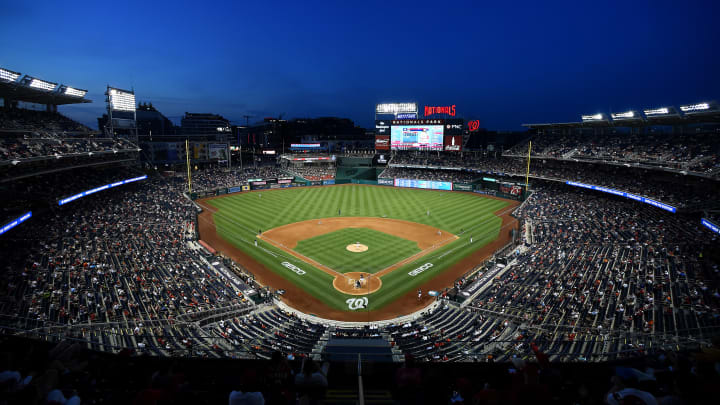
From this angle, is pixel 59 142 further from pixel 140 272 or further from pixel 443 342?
pixel 443 342

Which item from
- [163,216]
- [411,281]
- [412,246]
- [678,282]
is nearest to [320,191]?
[163,216]

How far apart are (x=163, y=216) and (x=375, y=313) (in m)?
27.2

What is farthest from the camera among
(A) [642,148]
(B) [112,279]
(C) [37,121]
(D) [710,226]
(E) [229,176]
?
(E) [229,176]

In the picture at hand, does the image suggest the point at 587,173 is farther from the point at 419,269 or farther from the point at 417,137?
the point at 419,269

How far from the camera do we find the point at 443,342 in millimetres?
15391

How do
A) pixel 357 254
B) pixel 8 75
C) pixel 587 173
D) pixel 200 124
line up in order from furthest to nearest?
pixel 200 124 < pixel 587 173 < pixel 8 75 < pixel 357 254

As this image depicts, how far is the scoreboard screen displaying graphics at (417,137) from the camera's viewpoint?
206ft

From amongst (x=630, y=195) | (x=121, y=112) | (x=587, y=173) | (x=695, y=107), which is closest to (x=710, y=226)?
(x=630, y=195)

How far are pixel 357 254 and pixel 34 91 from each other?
37.6m

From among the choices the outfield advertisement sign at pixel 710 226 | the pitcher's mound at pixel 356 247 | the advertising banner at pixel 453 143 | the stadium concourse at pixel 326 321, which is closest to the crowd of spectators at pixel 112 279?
the stadium concourse at pixel 326 321

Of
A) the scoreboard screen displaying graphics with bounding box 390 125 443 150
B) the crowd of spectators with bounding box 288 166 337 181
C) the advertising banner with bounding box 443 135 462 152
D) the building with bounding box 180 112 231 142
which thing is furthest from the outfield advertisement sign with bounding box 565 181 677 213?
the building with bounding box 180 112 231 142

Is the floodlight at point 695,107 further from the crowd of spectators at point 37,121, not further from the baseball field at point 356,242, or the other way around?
the crowd of spectators at point 37,121

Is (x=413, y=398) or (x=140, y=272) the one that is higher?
(x=413, y=398)

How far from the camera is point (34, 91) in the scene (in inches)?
1356
